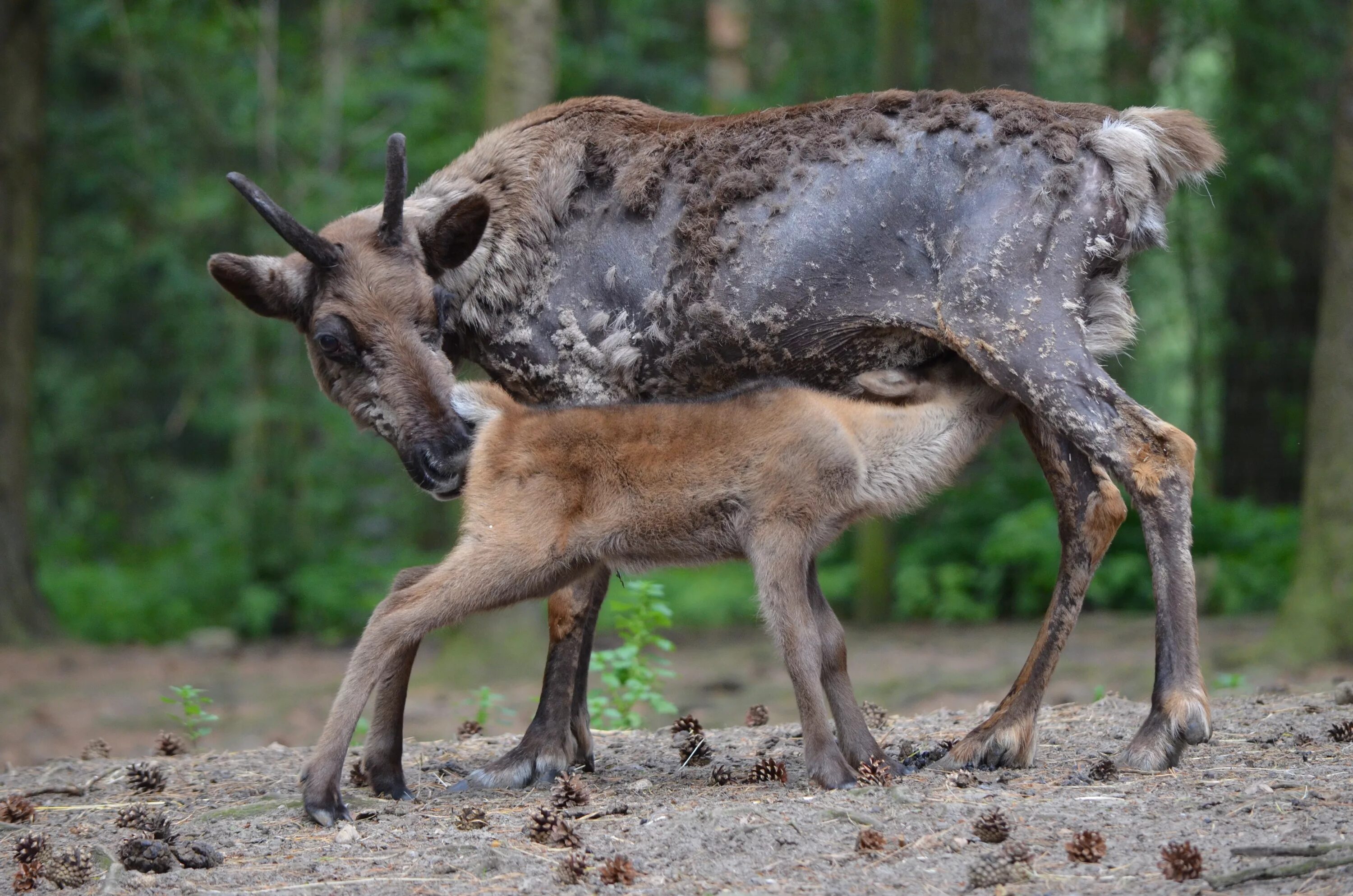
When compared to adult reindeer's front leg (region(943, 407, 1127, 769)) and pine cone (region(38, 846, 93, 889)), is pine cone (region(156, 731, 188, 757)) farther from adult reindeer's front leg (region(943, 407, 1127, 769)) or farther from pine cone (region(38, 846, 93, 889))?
adult reindeer's front leg (region(943, 407, 1127, 769))

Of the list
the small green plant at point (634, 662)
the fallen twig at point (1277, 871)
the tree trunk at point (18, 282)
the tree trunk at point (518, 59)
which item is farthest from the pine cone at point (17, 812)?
the tree trunk at point (18, 282)

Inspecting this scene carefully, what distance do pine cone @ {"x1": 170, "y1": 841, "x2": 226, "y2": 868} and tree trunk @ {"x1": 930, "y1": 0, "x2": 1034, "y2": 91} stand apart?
34.0 feet

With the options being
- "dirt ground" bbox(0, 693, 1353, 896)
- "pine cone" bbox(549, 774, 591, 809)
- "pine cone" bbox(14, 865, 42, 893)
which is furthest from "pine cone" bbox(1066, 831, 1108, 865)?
"pine cone" bbox(14, 865, 42, 893)

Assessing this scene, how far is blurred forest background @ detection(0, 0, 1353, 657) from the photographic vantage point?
13.4m

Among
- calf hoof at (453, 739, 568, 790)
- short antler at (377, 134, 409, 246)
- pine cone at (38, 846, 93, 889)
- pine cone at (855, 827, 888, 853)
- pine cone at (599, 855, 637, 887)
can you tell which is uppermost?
short antler at (377, 134, 409, 246)

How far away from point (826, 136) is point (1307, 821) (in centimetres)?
313

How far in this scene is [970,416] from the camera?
5.48m

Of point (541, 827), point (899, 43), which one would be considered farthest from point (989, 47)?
point (541, 827)

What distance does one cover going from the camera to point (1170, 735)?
204 inches

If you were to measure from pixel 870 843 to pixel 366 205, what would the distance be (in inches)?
501

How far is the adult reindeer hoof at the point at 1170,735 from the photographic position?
16.9 feet

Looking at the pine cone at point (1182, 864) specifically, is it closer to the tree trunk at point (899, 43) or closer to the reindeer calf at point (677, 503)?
the reindeer calf at point (677, 503)

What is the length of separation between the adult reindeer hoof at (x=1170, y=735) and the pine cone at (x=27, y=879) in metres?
3.63

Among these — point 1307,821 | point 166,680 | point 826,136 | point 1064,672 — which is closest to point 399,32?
point 166,680
